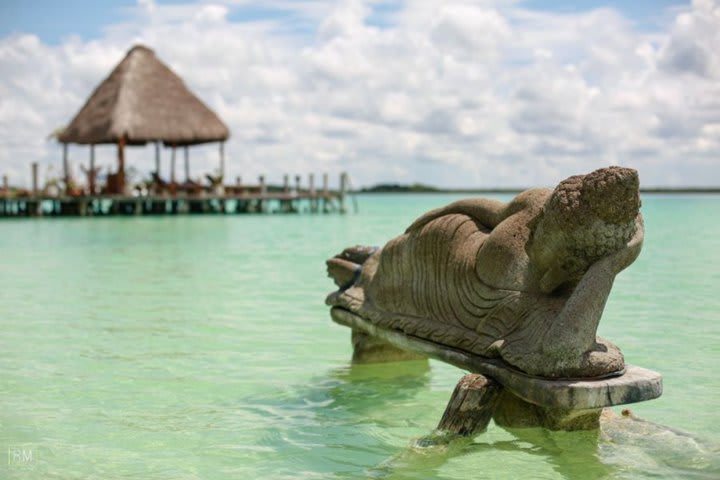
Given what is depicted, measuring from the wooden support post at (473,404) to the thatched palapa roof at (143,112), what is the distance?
30994 mm

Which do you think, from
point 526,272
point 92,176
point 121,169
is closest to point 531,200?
point 526,272

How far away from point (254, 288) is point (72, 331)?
4.03 m

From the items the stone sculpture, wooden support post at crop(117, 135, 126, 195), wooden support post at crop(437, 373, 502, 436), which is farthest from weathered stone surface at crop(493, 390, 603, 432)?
wooden support post at crop(117, 135, 126, 195)

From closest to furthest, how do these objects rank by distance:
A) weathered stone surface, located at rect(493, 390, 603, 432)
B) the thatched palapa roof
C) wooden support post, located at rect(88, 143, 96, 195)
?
weathered stone surface, located at rect(493, 390, 603, 432)
the thatched palapa roof
wooden support post, located at rect(88, 143, 96, 195)

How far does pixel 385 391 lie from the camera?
5.91 m

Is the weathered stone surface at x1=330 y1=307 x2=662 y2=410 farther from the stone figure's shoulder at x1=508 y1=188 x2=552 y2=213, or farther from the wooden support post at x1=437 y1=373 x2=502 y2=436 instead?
the stone figure's shoulder at x1=508 y1=188 x2=552 y2=213

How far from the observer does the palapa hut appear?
34062 mm

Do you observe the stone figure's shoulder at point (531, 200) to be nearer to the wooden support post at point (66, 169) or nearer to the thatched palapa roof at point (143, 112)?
the thatched palapa roof at point (143, 112)

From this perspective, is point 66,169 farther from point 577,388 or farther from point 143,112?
point 577,388

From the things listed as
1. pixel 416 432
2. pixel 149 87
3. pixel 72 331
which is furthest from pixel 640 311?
pixel 149 87

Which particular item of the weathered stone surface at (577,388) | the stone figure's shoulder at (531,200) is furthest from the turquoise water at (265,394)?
the stone figure's shoulder at (531,200)

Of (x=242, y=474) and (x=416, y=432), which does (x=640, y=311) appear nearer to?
(x=416, y=432)

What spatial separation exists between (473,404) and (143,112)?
32.8 metres

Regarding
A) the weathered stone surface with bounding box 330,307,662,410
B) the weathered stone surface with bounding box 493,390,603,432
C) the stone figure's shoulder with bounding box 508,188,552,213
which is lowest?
the weathered stone surface with bounding box 493,390,603,432
